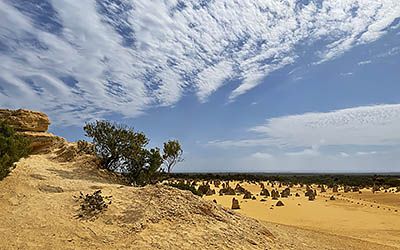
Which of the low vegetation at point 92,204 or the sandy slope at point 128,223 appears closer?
the sandy slope at point 128,223

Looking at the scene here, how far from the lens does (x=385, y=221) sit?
2209 centimetres

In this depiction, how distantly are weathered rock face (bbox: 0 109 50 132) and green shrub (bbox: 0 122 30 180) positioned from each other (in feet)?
10.3

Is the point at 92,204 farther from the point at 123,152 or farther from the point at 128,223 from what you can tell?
the point at 123,152

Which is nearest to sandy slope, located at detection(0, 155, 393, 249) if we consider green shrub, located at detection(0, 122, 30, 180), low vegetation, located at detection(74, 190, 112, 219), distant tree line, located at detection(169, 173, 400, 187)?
low vegetation, located at detection(74, 190, 112, 219)

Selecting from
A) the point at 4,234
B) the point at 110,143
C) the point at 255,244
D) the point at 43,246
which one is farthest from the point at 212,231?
the point at 110,143

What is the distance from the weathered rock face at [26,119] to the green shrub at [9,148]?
3.14 metres

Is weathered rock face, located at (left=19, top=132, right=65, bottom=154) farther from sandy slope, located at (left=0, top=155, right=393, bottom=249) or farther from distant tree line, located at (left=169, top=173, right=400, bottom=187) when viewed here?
distant tree line, located at (left=169, top=173, right=400, bottom=187)

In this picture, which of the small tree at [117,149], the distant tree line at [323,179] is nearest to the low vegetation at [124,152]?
the small tree at [117,149]

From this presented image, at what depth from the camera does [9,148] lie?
16219 mm

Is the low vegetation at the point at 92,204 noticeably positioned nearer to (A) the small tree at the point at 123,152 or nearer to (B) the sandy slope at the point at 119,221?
(B) the sandy slope at the point at 119,221

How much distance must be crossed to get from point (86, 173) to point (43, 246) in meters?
9.05

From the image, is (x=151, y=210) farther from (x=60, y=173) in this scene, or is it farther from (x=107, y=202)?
(x=60, y=173)

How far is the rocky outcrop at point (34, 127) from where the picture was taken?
69.7 ft

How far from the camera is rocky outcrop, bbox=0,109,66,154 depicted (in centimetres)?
2126
